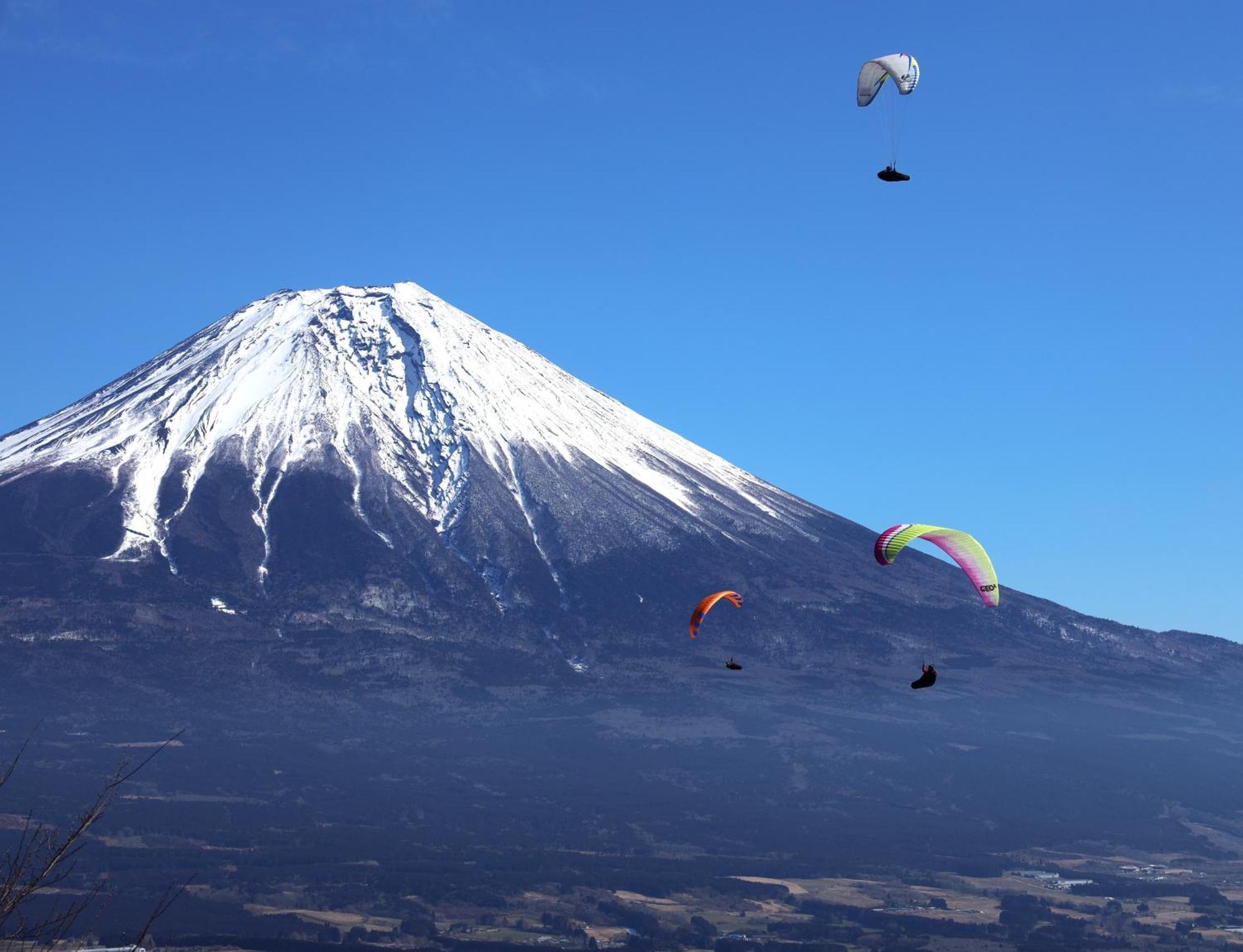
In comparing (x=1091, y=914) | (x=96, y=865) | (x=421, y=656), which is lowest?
(x=96, y=865)

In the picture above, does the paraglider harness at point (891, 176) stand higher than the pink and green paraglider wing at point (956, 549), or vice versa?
the paraglider harness at point (891, 176)

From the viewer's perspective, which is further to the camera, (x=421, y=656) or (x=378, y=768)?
(x=421, y=656)

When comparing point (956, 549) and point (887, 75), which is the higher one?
point (887, 75)

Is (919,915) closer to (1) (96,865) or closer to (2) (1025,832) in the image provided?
(2) (1025,832)

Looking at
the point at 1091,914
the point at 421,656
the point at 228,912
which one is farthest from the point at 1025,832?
the point at 228,912

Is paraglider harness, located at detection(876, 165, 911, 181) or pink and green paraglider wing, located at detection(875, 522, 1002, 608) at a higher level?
paraglider harness, located at detection(876, 165, 911, 181)

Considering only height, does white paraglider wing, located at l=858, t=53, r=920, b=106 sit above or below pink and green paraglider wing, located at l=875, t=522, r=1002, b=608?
above

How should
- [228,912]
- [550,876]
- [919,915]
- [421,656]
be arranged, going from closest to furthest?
[228,912] → [919,915] → [550,876] → [421,656]

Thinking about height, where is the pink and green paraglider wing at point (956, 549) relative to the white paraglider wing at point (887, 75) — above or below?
below
